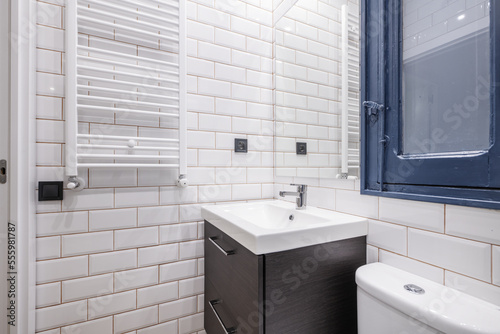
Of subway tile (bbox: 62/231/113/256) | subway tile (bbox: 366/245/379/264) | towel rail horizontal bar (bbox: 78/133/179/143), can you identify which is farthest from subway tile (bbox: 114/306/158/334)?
subway tile (bbox: 366/245/379/264)

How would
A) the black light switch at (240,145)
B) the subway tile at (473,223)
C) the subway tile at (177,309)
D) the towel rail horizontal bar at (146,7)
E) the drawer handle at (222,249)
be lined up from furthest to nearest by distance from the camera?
the black light switch at (240,145), the subway tile at (177,309), the towel rail horizontal bar at (146,7), the drawer handle at (222,249), the subway tile at (473,223)

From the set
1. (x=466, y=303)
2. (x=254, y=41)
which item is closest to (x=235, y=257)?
(x=466, y=303)

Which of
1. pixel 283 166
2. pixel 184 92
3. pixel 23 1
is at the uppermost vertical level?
pixel 23 1

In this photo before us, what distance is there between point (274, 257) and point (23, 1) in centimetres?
142

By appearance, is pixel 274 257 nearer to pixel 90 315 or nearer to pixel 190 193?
pixel 190 193

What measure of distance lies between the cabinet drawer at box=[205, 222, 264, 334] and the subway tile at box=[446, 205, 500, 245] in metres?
0.58

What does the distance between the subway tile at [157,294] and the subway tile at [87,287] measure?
0.49 feet

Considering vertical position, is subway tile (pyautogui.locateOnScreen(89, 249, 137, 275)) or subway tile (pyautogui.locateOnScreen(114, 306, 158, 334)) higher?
subway tile (pyautogui.locateOnScreen(89, 249, 137, 275))

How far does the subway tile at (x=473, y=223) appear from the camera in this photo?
62 centimetres

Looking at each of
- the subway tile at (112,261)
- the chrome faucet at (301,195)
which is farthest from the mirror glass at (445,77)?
the subway tile at (112,261)

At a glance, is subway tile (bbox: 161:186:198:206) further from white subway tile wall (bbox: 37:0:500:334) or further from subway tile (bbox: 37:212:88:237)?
subway tile (bbox: 37:212:88:237)

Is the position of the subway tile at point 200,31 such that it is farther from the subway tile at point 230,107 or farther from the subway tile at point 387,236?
the subway tile at point 387,236

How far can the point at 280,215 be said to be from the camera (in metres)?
1.29

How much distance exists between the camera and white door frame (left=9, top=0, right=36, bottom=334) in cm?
94
